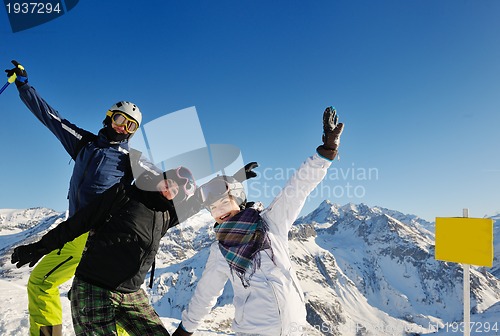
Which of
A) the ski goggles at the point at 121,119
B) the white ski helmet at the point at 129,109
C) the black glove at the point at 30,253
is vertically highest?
the white ski helmet at the point at 129,109

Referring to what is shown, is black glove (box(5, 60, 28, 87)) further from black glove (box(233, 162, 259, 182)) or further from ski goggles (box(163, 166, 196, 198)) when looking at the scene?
black glove (box(233, 162, 259, 182))

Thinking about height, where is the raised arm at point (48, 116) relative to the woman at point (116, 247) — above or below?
above

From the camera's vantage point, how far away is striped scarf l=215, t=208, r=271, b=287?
3.73m

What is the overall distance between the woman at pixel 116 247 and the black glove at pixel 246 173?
538mm

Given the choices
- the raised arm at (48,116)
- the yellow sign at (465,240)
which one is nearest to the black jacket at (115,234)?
the raised arm at (48,116)

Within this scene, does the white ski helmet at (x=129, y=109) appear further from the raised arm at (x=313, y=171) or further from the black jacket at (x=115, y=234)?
the raised arm at (x=313, y=171)

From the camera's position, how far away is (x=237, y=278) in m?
3.86

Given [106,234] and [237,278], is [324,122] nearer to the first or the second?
[237,278]

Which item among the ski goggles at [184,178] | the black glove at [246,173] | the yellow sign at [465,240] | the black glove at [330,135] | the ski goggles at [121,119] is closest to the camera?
the black glove at [330,135]

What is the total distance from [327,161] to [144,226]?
2.13m

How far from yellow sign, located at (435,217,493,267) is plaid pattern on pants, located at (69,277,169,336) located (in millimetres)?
4689

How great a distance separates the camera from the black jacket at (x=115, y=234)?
382 centimetres

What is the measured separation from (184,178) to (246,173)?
29.7 inches

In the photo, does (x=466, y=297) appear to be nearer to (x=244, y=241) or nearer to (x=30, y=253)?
(x=244, y=241)
